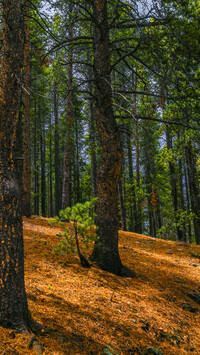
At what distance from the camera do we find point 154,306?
4.36m

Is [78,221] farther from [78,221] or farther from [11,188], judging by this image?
[11,188]

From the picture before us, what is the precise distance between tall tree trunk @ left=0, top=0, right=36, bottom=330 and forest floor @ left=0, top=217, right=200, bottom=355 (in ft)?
0.82

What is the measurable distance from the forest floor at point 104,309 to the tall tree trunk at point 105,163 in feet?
1.49

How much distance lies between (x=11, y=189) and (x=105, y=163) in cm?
316

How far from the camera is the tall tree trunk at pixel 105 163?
5359 mm

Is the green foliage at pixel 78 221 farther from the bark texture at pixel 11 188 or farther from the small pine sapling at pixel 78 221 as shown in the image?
the bark texture at pixel 11 188

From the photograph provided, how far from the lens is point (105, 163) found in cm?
550

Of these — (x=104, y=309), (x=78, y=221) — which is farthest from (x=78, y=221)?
(x=104, y=309)

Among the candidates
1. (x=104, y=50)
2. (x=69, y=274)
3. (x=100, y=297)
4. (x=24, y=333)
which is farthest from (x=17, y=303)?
(x=104, y=50)

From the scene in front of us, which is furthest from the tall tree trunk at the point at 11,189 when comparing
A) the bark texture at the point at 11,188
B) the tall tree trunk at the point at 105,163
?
the tall tree trunk at the point at 105,163

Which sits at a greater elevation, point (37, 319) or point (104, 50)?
point (104, 50)

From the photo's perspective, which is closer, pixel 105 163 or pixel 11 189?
pixel 11 189

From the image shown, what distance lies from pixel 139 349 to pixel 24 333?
1621 mm

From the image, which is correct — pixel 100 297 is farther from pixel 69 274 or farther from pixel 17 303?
pixel 17 303
